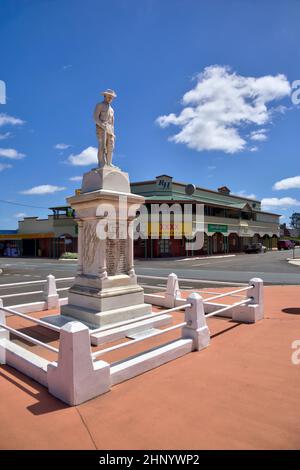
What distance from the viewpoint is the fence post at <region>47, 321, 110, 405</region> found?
387 centimetres

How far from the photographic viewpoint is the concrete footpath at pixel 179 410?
3168 mm

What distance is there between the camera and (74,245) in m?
42.2

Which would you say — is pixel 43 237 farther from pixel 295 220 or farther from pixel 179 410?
pixel 295 220

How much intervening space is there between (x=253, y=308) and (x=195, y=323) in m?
2.73

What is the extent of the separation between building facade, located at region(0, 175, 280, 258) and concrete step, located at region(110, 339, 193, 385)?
91.1 ft

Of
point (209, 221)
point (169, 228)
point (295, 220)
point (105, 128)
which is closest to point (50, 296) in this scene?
point (105, 128)

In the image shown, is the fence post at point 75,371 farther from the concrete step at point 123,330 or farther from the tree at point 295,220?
the tree at point 295,220

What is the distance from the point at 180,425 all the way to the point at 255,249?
4632 centimetres

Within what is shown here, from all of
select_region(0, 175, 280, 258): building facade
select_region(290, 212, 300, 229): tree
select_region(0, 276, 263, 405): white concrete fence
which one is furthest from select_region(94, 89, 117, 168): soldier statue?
select_region(290, 212, 300, 229): tree

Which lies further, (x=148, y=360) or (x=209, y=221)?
(x=209, y=221)

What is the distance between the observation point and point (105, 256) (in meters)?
7.40

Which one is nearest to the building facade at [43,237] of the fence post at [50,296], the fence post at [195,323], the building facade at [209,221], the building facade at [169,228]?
the building facade at [169,228]
